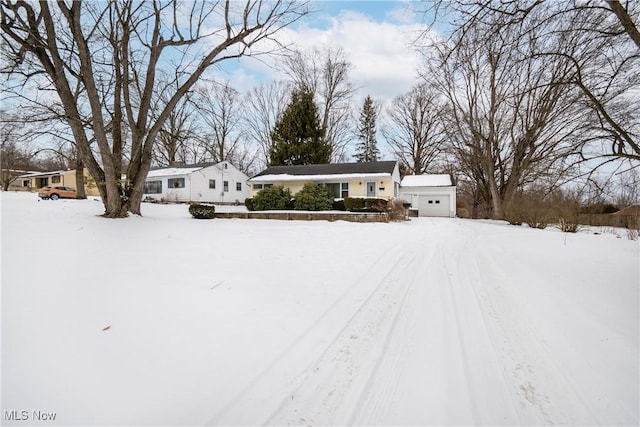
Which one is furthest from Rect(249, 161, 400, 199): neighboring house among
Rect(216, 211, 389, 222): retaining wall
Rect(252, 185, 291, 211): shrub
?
Rect(216, 211, 389, 222): retaining wall

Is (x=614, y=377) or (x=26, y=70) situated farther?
(x=26, y=70)

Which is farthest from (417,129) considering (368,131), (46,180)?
(46,180)

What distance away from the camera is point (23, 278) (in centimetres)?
334

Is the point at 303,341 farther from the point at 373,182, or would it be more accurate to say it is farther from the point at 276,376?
the point at 373,182

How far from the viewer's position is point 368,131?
112 ft

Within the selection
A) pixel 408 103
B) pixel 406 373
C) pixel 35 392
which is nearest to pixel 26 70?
pixel 35 392

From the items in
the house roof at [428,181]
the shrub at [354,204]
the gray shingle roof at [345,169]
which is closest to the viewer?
the shrub at [354,204]

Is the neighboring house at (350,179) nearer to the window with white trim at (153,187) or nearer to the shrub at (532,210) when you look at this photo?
the shrub at (532,210)

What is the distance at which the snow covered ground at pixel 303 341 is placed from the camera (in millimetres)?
1809

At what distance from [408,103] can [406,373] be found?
33.6 meters

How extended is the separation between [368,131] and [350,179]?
16.1m

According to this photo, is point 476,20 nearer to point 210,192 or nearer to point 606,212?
point 606,212

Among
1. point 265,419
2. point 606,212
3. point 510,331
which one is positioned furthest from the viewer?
point 606,212

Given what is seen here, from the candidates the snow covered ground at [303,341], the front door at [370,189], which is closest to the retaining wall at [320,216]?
the front door at [370,189]
